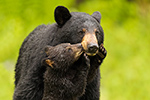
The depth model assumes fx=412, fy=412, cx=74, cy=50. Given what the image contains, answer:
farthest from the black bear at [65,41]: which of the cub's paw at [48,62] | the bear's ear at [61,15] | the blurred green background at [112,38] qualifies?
the blurred green background at [112,38]

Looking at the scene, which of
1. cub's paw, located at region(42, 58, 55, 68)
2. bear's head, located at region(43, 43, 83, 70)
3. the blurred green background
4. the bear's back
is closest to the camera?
bear's head, located at region(43, 43, 83, 70)

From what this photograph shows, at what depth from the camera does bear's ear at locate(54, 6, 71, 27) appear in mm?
5902

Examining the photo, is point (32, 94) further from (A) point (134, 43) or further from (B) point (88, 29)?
(A) point (134, 43)

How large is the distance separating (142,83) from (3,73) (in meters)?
4.20

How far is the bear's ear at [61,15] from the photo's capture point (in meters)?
5.90

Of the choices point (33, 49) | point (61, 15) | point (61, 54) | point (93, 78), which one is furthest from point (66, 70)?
point (33, 49)

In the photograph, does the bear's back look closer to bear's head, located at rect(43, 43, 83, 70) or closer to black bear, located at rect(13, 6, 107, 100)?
black bear, located at rect(13, 6, 107, 100)

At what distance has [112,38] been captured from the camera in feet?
46.0

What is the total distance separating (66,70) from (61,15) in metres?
0.81

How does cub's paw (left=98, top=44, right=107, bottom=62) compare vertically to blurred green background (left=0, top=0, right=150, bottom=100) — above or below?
below

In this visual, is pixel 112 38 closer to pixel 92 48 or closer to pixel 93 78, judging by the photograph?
pixel 93 78

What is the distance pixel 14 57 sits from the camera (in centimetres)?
1254

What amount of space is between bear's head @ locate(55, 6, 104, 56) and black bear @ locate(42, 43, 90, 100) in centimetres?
16

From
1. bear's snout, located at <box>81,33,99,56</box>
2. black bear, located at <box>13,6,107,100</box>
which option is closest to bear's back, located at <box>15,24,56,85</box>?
black bear, located at <box>13,6,107,100</box>
